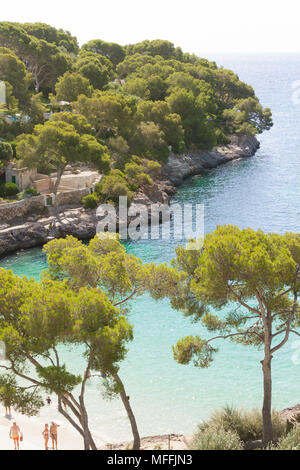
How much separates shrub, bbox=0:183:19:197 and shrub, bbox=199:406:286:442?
30657 mm

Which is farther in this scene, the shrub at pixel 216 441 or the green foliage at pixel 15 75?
the green foliage at pixel 15 75

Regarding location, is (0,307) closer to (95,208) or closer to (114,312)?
(114,312)

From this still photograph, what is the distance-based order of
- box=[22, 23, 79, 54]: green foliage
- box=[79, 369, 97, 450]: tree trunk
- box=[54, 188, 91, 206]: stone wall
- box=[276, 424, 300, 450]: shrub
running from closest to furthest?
box=[276, 424, 300, 450]: shrub, box=[79, 369, 97, 450]: tree trunk, box=[54, 188, 91, 206]: stone wall, box=[22, 23, 79, 54]: green foliage

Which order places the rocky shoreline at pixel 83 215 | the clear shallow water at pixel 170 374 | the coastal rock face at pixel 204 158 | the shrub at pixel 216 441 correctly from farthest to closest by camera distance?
the coastal rock face at pixel 204 158
the rocky shoreline at pixel 83 215
the clear shallow water at pixel 170 374
the shrub at pixel 216 441

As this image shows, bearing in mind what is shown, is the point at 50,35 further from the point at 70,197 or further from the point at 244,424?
the point at 244,424

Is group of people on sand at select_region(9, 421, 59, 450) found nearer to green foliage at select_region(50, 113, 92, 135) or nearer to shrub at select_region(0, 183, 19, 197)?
shrub at select_region(0, 183, 19, 197)

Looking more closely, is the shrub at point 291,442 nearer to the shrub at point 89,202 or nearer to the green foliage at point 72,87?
the shrub at point 89,202

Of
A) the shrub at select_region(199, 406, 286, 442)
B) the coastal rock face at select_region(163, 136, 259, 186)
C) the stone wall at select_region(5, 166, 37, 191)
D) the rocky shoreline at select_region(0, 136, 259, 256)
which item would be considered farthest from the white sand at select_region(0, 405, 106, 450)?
the coastal rock face at select_region(163, 136, 259, 186)

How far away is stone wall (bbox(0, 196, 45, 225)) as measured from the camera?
136 feet

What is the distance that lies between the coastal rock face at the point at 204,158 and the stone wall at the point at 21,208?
→ 68.7ft

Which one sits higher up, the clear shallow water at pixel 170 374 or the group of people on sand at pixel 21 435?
the group of people on sand at pixel 21 435

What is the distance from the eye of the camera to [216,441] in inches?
598

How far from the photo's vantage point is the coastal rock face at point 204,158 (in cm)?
6300

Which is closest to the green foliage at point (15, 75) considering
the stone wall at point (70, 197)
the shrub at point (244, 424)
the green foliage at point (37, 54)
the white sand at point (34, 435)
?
the green foliage at point (37, 54)
